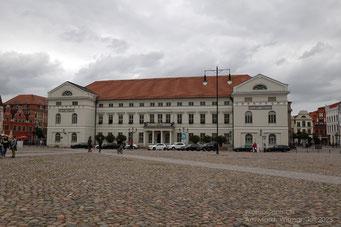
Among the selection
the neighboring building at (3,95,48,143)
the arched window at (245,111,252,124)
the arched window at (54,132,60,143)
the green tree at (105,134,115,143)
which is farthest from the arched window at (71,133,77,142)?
the arched window at (245,111,252,124)

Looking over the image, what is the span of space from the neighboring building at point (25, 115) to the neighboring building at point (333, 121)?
91478 mm

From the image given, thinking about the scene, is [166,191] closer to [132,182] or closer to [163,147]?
[132,182]

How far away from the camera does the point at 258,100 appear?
169 ft

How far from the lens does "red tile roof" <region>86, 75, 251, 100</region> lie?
5712 cm

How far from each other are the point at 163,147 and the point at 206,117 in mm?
11486

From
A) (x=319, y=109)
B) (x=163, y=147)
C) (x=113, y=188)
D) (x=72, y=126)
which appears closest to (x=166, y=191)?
(x=113, y=188)

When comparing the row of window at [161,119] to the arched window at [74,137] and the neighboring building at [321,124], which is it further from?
the neighboring building at [321,124]

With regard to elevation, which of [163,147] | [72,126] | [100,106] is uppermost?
[100,106]

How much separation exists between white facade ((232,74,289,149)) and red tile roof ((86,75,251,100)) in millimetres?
4227

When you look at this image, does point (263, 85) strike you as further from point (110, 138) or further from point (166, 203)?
point (166, 203)

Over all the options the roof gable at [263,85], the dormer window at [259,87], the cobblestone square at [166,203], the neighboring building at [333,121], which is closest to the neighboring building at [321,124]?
the neighboring building at [333,121]

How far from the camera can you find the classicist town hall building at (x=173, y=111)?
51062 millimetres

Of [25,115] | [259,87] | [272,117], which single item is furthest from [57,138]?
[25,115]

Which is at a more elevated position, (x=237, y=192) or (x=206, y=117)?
(x=206, y=117)
